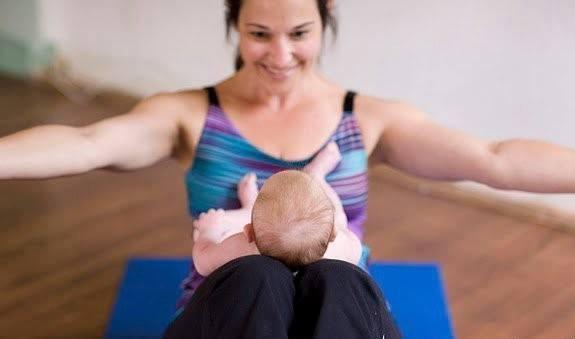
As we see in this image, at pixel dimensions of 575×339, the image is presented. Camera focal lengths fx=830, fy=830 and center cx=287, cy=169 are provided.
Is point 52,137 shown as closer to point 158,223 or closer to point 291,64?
point 291,64

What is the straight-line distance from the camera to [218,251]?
5.12 ft

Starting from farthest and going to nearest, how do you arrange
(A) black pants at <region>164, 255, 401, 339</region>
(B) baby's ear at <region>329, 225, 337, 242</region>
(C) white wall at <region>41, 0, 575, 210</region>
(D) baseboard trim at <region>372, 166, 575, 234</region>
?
(D) baseboard trim at <region>372, 166, 575, 234</region>
(C) white wall at <region>41, 0, 575, 210</region>
(B) baby's ear at <region>329, 225, 337, 242</region>
(A) black pants at <region>164, 255, 401, 339</region>

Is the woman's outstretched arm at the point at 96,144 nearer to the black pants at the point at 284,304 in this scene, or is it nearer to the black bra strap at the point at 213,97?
the black bra strap at the point at 213,97

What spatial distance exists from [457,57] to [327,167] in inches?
54.6

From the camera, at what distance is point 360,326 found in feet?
4.43

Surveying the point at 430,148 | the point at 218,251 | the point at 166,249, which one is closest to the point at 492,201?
the point at 166,249

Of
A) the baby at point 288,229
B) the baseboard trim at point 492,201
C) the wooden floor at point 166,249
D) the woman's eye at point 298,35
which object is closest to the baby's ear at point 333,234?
the baby at point 288,229

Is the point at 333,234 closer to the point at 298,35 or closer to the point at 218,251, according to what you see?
the point at 218,251

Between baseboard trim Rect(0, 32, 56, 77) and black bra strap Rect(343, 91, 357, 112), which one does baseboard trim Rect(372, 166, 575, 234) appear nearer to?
black bra strap Rect(343, 91, 357, 112)

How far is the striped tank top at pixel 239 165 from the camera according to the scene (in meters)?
1.80

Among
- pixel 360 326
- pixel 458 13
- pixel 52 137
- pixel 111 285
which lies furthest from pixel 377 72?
pixel 360 326

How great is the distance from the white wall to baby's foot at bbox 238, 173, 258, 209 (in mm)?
1413

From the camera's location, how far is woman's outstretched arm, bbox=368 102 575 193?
5.57 feet

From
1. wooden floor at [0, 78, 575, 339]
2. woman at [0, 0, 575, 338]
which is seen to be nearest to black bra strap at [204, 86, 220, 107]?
woman at [0, 0, 575, 338]
